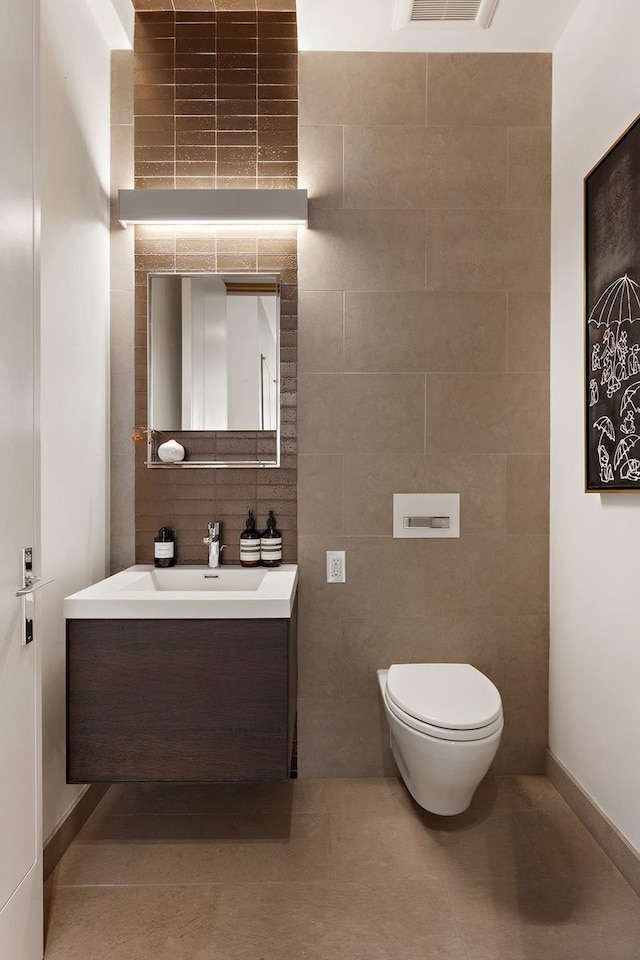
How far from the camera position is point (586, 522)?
2047 mm

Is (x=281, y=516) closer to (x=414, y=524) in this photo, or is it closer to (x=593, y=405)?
(x=414, y=524)

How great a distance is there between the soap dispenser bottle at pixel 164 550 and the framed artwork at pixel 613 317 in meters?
1.46

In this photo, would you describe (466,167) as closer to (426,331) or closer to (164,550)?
(426,331)

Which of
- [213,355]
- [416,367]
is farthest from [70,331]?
[416,367]

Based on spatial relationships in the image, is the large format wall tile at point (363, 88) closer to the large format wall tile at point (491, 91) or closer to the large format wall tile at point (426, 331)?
the large format wall tile at point (491, 91)

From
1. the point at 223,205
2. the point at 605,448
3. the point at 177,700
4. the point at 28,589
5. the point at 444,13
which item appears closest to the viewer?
the point at 28,589

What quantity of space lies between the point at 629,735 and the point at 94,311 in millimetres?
2177

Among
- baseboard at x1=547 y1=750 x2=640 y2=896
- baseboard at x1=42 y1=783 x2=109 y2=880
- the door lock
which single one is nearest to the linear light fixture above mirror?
the door lock

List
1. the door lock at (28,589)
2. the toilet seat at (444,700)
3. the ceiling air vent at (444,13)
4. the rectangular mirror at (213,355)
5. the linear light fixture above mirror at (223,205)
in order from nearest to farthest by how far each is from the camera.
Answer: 1. the door lock at (28,589)
2. the toilet seat at (444,700)
3. the ceiling air vent at (444,13)
4. the linear light fixture above mirror at (223,205)
5. the rectangular mirror at (213,355)

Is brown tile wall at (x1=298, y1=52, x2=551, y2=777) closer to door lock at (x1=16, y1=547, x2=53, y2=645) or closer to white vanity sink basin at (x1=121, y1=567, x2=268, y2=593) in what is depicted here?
white vanity sink basin at (x1=121, y1=567, x2=268, y2=593)

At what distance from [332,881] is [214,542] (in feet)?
3.71

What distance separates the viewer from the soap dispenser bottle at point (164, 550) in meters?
2.29

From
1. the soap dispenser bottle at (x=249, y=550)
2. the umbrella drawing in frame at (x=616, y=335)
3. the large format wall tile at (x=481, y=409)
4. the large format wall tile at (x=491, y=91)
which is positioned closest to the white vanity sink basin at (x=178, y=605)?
the soap dispenser bottle at (x=249, y=550)

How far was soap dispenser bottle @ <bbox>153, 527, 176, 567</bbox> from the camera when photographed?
7.52ft
